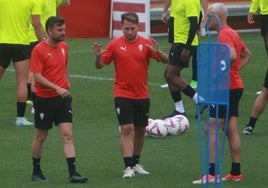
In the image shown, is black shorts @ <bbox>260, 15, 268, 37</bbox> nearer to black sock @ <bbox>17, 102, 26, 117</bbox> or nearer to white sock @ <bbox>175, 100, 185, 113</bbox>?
white sock @ <bbox>175, 100, 185, 113</bbox>

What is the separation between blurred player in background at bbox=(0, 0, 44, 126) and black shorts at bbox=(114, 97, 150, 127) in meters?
3.81

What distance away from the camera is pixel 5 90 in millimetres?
19766

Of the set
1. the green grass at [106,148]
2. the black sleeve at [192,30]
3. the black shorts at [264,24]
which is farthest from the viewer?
the black shorts at [264,24]

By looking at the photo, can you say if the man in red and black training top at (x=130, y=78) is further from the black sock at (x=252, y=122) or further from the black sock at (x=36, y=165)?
the black sock at (x=252, y=122)

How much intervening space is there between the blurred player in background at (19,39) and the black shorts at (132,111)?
3.81 m

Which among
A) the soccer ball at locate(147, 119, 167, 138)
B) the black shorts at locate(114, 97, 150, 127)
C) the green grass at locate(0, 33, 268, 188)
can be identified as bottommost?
the green grass at locate(0, 33, 268, 188)

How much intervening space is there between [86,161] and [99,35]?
14.5 metres

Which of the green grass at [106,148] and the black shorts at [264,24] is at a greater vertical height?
the black shorts at [264,24]

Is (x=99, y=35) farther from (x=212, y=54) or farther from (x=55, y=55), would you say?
(x=212, y=54)

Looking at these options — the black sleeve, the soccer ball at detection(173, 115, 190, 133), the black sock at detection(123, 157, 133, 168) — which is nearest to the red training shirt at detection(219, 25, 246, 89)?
the black sock at detection(123, 157, 133, 168)

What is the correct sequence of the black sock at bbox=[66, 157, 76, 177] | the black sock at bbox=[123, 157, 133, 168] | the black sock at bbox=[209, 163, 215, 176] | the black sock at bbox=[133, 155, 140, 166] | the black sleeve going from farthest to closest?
1. the black sleeve
2. the black sock at bbox=[133, 155, 140, 166]
3. the black sock at bbox=[123, 157, 133, 168]
4. the black sock at bbox=[66, 157, 76, 177]
5. the black sock at bbox=[209, 163, 215, 176]

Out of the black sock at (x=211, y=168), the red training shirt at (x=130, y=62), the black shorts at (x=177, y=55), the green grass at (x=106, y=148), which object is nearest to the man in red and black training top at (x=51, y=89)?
the green grass at (x=106, y=148)

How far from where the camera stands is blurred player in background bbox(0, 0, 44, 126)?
16.1m

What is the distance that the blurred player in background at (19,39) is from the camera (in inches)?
634
